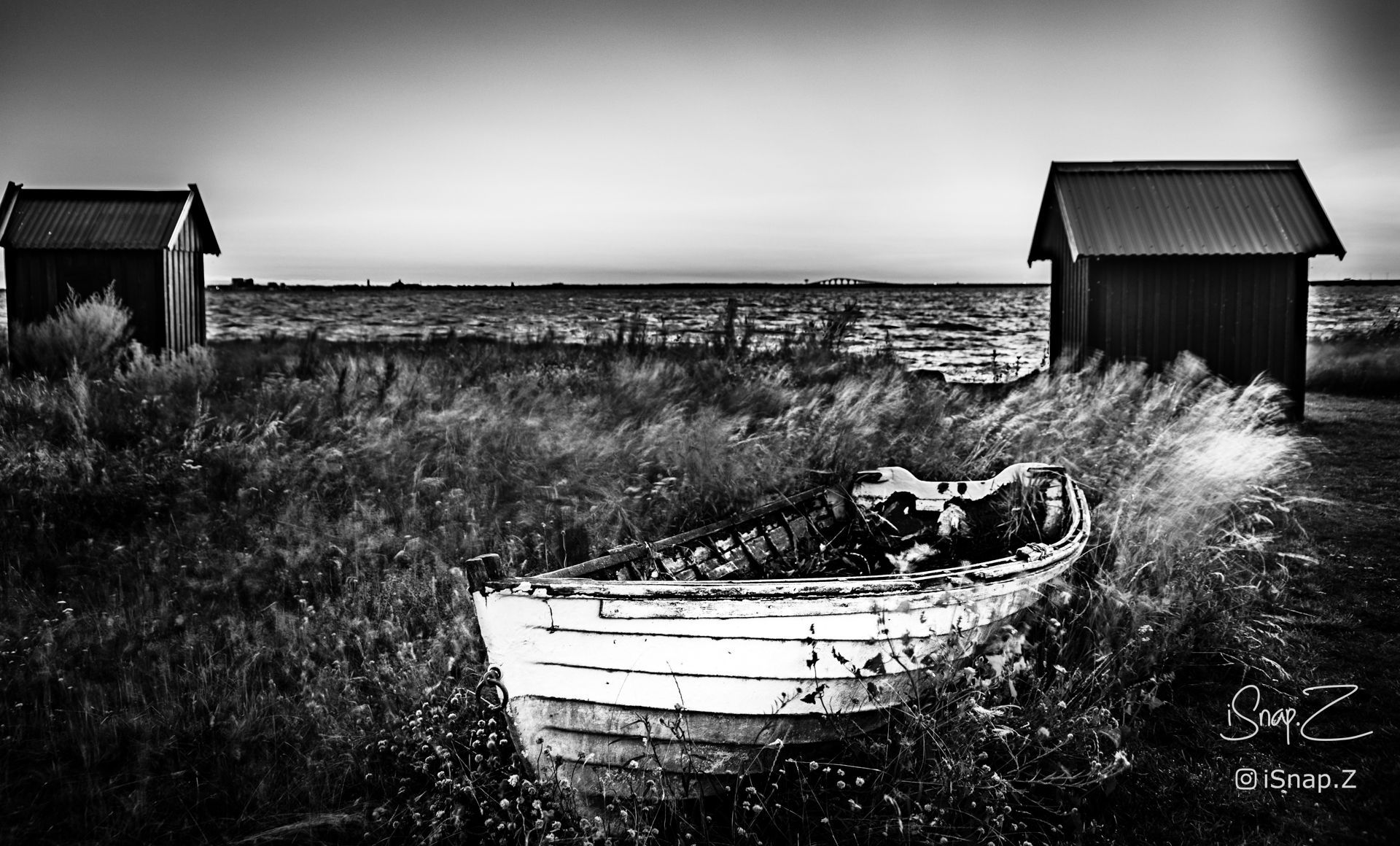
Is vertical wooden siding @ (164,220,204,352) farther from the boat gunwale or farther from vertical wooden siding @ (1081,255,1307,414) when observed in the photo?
vertical wooden siding @ (1081,255,1307,414)

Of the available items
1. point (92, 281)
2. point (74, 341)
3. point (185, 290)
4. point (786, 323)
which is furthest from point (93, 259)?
point (786, 323)

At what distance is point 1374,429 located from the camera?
14.0m

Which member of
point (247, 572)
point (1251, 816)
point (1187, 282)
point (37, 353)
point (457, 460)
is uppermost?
point (1187, 282)

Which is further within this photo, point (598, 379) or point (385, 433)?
point (598, 379)

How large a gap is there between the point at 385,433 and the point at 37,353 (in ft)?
30.4

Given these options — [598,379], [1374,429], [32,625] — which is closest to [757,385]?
[598,379]

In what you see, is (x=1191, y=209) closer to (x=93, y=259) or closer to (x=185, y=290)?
(x=185, y=290)

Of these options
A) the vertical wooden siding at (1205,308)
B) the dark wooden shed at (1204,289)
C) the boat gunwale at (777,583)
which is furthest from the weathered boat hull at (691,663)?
the vertical wooden siding at (1205,308)

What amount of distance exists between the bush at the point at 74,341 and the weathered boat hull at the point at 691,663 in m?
12.9

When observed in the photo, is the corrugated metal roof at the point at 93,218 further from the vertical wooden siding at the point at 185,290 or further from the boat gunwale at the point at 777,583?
the boat gunwale at the point at 777,583

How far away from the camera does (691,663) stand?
4.11m

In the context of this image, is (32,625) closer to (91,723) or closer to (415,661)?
(91,723)

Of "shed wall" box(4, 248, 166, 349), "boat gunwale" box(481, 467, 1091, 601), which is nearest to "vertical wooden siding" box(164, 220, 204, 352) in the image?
"shed wall" box(4, 248, 166, 349)

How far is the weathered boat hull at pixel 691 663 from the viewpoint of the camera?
4.04 m
